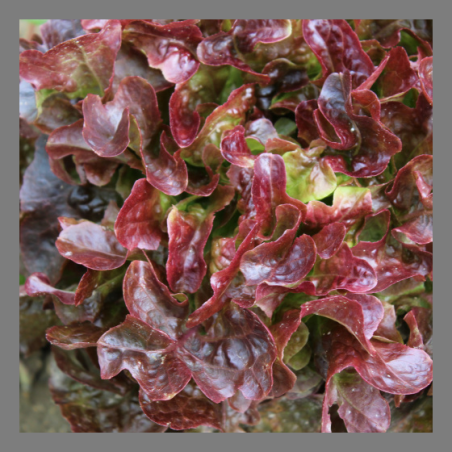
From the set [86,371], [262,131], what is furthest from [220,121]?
[86,371]

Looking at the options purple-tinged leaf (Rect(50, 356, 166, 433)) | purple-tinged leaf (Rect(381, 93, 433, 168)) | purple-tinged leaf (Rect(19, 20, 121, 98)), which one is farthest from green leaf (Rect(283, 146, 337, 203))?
purple-tinged leaf (Rect(50, 356, 166, 433))

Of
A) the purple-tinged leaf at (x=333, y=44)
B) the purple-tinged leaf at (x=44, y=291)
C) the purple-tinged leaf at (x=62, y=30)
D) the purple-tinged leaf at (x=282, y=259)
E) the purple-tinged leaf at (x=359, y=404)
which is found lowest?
the purple-tinged leaf at (x=359, y=404)

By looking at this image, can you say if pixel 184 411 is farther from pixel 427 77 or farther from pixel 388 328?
pixel 427 77

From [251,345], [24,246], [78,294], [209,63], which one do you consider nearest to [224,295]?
[251,345]

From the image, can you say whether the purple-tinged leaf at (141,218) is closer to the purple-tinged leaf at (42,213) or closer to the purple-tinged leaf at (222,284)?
the purple-tinged leaf at (222,284)

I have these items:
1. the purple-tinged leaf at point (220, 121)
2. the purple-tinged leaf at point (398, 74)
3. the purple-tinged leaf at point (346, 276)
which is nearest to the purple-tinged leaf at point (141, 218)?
the purple-tinged leaf at point (220, 121)

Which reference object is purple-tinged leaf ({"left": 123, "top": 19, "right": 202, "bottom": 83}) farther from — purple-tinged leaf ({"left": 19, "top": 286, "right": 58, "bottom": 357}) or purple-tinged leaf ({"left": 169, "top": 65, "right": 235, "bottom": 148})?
purple-tinged leaf ({"left": 19, "top": 286, "right": 58, "bottom": 357})
